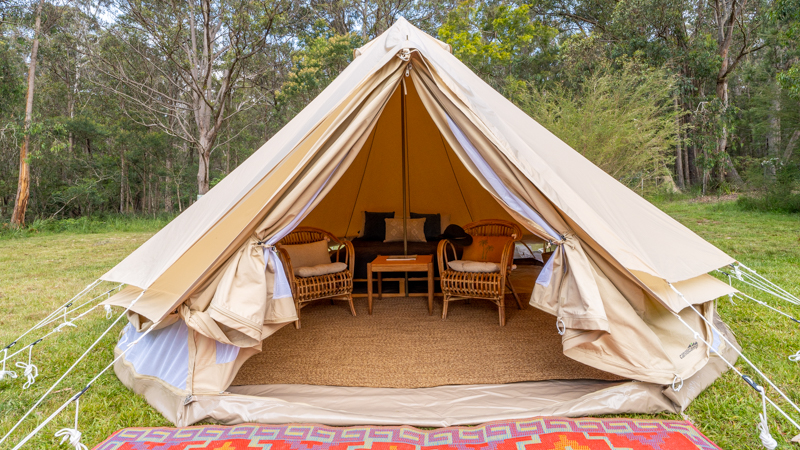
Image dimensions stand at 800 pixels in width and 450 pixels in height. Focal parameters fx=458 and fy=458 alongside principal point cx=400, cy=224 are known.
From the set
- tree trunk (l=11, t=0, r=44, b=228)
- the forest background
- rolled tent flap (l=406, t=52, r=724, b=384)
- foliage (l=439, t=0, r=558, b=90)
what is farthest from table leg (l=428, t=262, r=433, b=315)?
tree trunk (l=11, t=0, r=44, b=228)

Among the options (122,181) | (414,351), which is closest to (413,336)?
(414,351)

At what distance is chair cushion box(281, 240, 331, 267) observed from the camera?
12.4 ft

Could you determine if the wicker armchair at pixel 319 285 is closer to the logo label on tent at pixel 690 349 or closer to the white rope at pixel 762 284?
the logo label on tent at pixel 690 349

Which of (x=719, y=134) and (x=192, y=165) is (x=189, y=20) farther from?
(x=719, y=134)

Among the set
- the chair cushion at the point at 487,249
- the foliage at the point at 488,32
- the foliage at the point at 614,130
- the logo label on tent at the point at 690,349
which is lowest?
the logo label on tent at the point at 690,349

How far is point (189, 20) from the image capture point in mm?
9227

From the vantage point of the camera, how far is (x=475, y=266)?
350 cm

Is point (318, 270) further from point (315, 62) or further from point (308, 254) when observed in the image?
point (315, 62)

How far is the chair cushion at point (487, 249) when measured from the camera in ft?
12.4

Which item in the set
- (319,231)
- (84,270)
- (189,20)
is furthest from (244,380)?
(189,20)

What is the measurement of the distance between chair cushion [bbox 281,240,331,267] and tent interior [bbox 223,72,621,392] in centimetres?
42

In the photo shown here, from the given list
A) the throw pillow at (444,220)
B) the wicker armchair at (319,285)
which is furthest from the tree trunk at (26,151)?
the wicker armchair at (319,285)

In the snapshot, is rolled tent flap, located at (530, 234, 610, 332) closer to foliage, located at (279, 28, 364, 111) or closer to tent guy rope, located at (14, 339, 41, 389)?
tent guy rope, located at (14, 339, 41, 389)

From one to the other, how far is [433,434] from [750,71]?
21.3 metres
